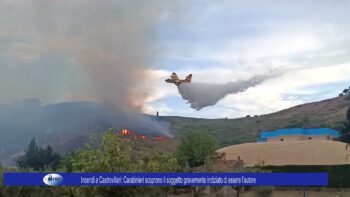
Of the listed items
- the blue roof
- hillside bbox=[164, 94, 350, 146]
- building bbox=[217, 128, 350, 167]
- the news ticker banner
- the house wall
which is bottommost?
the news ticker banner

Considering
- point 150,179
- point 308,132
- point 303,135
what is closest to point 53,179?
point 150,179

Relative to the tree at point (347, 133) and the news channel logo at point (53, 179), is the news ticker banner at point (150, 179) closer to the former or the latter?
the news channel logo at point (53, 179)

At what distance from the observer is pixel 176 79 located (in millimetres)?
94188

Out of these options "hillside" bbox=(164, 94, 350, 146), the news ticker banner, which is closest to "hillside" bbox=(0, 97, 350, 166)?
"hillside" bbox=(164, 94, 350, 146)

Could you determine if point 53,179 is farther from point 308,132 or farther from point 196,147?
point 308,132

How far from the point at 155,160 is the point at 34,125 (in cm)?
17367

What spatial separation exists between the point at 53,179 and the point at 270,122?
113505mm

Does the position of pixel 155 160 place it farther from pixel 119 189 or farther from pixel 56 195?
pixel 56 195

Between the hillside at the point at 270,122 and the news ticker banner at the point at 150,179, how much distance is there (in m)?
81.3

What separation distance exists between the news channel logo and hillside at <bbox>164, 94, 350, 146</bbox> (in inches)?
3284

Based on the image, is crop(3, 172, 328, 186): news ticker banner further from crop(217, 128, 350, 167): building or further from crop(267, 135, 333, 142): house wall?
crop(267, 135, 333, 142): house wall

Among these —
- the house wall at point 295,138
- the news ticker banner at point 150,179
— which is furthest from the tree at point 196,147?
the news ticker banner at point 150,179

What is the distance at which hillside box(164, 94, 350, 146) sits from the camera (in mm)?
115562

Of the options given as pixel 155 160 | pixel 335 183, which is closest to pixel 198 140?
pixel 335 183
